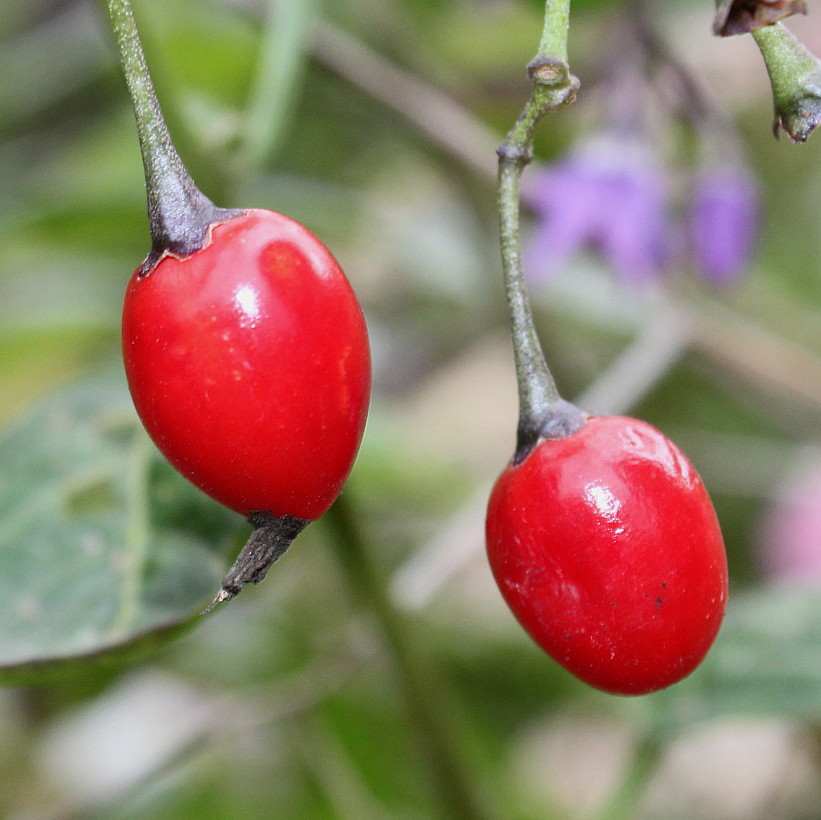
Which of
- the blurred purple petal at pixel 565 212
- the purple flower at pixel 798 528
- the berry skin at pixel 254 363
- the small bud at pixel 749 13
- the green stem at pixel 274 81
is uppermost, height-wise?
the small bud at pixel 749 13

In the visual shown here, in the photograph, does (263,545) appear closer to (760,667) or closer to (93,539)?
(93,539)

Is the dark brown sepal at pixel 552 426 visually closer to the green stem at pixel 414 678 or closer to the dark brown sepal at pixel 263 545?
the dark brown sepal at pixel 263 545

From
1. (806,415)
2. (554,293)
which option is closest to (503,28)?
(554,293)

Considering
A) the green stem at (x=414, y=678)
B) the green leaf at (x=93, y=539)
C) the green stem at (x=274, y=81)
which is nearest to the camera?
the green leaf at (x=93, y=539)

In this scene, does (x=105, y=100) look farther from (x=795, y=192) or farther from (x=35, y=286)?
(x=795, y=192)

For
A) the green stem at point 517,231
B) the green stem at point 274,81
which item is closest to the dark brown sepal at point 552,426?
the green stem at point 517,231

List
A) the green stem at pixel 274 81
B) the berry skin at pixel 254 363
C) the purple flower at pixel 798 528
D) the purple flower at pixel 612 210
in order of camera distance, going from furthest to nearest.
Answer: the purple flower at pixel 798 528, the purple flower at pixel 612 210, the green stem at pixel 274 81, the berry skin at pixel 254 363

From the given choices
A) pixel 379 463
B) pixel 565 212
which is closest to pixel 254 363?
pixel 379 463

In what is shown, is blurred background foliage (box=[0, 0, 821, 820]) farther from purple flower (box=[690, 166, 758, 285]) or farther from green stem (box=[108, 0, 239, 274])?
green stem (box=[108, 0, 239, 274])
